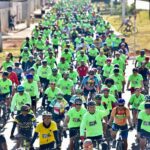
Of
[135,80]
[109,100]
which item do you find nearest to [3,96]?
[135,80]

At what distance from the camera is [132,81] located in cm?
1945

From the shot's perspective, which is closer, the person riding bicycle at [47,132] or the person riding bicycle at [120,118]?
the person riding bicycle at [47,132]

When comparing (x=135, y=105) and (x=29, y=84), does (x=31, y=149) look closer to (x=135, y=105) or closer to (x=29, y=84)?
(x=135, y=105)

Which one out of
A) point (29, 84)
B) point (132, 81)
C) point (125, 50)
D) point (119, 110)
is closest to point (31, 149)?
point (119, 110)

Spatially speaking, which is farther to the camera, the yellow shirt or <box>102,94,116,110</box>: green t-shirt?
<box>102,94,116,110</box>: green t-shirt

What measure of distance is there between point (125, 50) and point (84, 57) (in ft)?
14.1

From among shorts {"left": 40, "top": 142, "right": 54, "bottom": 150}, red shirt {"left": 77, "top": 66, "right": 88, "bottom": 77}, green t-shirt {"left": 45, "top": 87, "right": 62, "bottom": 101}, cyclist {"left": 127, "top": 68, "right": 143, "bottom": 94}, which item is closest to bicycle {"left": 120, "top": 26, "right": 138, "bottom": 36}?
red shirt {"left": 77, "top": 66, "right": 88, "bottom": 77}

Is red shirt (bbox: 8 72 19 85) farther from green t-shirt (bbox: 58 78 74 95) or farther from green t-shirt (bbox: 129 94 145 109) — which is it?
green t-shirt (bbox: 129 94 145 109)

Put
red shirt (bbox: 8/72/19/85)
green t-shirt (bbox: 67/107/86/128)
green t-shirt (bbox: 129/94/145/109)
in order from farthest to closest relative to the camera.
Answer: red shirt (bbox: 8/72/19/85)
green t-shirt (bbox: 129/94/145/109)
green t-shirt (bbox: 67/107/86/128)

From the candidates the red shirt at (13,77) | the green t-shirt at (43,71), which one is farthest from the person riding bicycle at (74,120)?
the green t-shirt at (43,71)

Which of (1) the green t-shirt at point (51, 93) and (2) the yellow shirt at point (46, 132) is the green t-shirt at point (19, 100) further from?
(2) the yellow shirt at point (46, 132)

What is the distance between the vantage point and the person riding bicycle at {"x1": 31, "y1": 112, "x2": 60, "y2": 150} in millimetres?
12602

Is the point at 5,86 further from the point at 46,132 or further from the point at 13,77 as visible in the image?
the point at 46,132

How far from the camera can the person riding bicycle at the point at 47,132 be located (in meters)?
12.6
